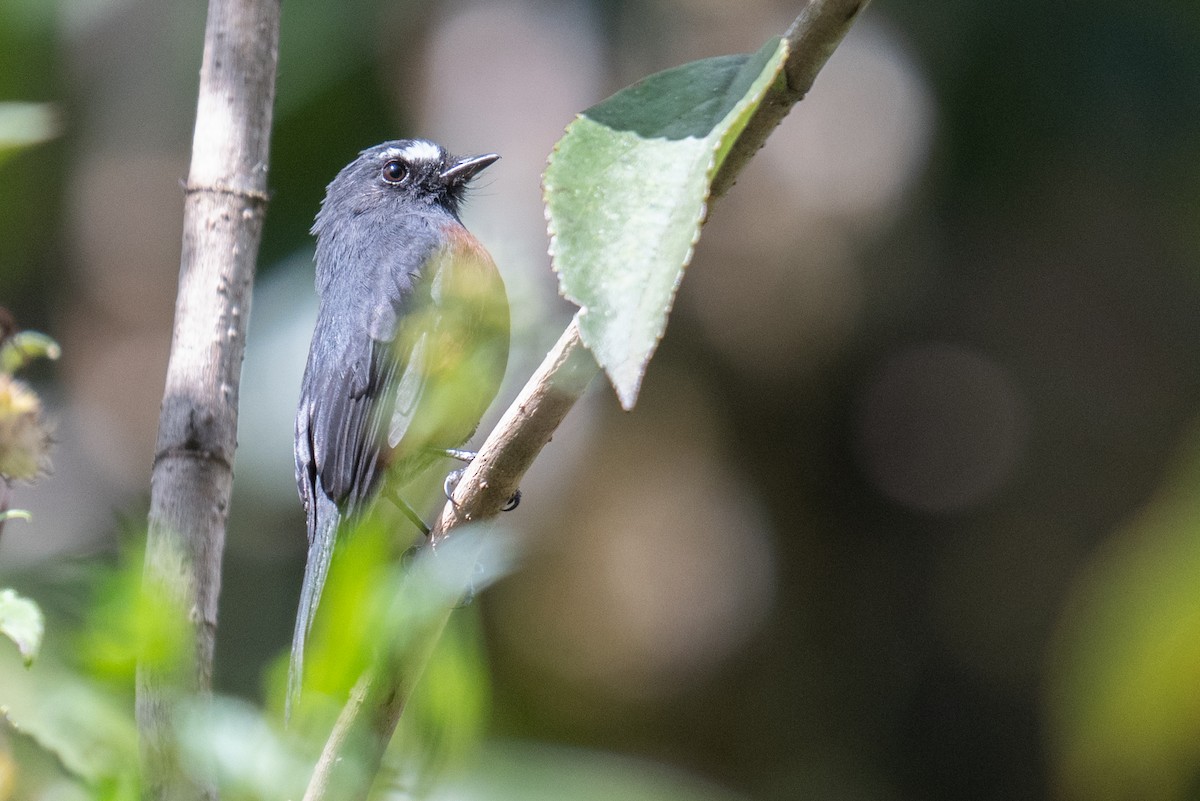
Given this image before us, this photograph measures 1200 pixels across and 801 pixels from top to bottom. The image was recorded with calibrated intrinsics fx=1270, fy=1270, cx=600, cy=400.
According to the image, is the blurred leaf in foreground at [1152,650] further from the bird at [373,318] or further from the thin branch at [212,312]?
the thin branch at [212,312]

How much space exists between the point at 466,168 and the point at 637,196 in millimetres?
3221

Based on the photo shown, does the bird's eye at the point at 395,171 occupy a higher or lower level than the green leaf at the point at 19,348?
higher

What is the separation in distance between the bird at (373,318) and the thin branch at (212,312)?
0.80 feet

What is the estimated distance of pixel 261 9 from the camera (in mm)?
2232

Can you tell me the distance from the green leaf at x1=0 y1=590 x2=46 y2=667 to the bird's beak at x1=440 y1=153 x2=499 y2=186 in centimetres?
308

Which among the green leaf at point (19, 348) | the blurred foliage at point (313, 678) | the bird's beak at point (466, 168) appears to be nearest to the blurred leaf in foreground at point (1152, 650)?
the blurred foliage at point (313, 678)

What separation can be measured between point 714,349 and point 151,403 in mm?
3132

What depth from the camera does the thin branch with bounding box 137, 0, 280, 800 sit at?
1768 millimetres

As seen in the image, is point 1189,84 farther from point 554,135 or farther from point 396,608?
point 396,608

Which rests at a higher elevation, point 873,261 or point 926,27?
point 926,27

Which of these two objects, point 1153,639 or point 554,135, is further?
point 554,135

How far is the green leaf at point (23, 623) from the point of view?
119 cm

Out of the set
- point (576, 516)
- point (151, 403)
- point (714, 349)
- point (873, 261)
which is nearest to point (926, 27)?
point (873, 261)

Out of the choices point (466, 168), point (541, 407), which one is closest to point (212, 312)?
point (541, 407)
